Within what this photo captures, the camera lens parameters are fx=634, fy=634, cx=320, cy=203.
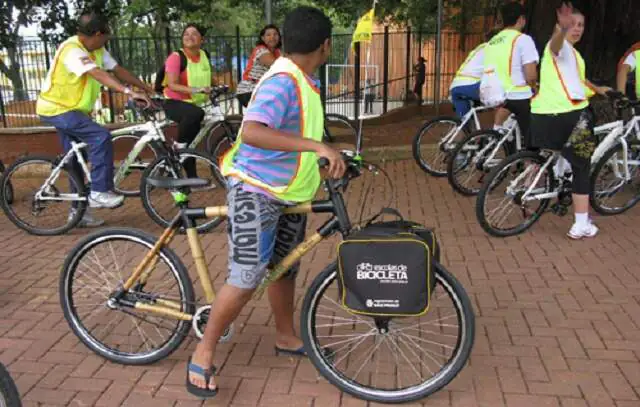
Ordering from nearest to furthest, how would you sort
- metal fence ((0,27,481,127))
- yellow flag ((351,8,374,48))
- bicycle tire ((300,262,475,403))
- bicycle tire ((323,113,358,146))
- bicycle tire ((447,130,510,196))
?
bicycle tire ((300,262,475,403)) → bicycle tire ((447,130,510,196)) → yellow flag ((351,8,374,48)) → bicycle tire ((323,113,358,146)) → metal fence ((0,27,481,127))

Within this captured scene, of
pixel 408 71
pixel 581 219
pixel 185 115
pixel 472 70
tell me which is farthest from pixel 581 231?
pixel 408 71

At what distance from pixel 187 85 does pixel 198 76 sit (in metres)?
0.15

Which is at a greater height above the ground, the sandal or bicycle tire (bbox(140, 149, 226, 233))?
bicycle tire (bbox(140, 149, 226, 233))

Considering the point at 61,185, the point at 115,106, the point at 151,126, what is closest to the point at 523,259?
the point at 151,126

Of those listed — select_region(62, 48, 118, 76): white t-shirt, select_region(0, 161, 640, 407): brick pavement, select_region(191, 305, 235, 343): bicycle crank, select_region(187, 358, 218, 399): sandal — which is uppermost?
select_region(62, 48, 118, 76): white t-shirt

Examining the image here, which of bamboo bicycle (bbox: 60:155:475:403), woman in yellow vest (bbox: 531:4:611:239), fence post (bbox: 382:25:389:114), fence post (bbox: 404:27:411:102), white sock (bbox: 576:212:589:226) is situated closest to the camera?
bamboo bicycle (bbox: 60:155:475:403)

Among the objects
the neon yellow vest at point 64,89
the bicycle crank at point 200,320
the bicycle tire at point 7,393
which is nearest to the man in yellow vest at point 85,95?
the neon yellow vest at point 64,89

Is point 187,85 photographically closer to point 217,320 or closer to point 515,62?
point 515,62

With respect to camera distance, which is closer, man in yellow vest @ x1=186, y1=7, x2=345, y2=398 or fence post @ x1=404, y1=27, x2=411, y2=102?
man in yellow vest @ x1=186, y1=7, x2=345, y2=398

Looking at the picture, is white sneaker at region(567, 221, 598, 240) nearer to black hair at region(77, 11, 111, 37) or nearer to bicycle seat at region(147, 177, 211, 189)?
bicycle seat at region(147, 177, 211, 189)

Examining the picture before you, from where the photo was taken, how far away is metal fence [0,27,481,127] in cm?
938

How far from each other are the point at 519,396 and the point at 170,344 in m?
1.79

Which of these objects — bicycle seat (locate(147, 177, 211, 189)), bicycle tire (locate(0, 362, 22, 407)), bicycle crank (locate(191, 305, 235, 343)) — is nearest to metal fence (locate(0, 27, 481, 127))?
bicycle seat (locate(147, 177, 211, 189))

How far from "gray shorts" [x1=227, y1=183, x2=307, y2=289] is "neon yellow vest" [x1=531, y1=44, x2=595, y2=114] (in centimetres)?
303
